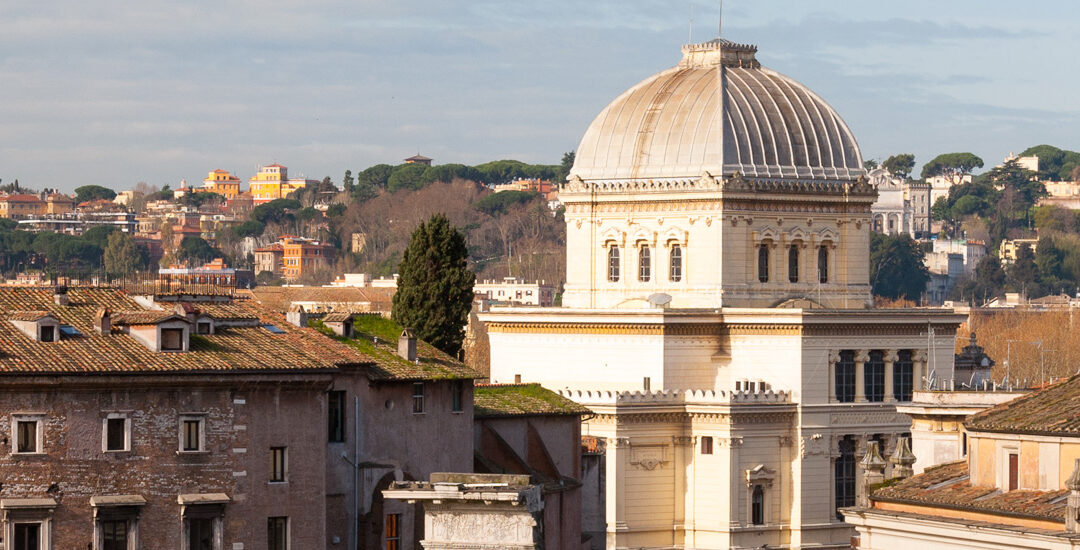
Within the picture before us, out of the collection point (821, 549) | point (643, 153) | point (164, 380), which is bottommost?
point (821, 549)

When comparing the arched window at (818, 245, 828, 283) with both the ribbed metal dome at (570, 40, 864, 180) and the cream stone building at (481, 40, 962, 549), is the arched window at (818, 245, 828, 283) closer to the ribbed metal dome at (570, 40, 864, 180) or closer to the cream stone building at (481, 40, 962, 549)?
the cream stone building at (481, 40, 962, 549)

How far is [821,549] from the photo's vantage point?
8456 cm

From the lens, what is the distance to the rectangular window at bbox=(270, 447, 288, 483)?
5384cm

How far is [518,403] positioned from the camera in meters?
66.3

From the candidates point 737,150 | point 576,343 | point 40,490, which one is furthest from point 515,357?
point 40,490

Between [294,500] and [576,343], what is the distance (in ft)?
112

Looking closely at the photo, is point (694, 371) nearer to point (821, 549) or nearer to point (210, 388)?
point (821, 549)

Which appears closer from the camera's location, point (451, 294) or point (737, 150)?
point (451, 294)

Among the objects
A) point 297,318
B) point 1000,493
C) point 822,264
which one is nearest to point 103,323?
point 297,318

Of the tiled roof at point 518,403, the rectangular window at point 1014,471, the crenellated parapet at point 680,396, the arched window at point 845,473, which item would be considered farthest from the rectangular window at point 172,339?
the arched window at point 845,473

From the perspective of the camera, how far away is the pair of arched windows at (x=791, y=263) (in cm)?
8888

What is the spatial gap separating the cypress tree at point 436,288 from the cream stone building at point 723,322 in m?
4.30

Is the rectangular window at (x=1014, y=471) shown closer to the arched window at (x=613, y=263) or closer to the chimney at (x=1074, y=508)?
the chimney at (x=1074, y=508)

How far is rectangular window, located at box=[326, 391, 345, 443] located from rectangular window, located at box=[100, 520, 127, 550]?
572 centimetres
